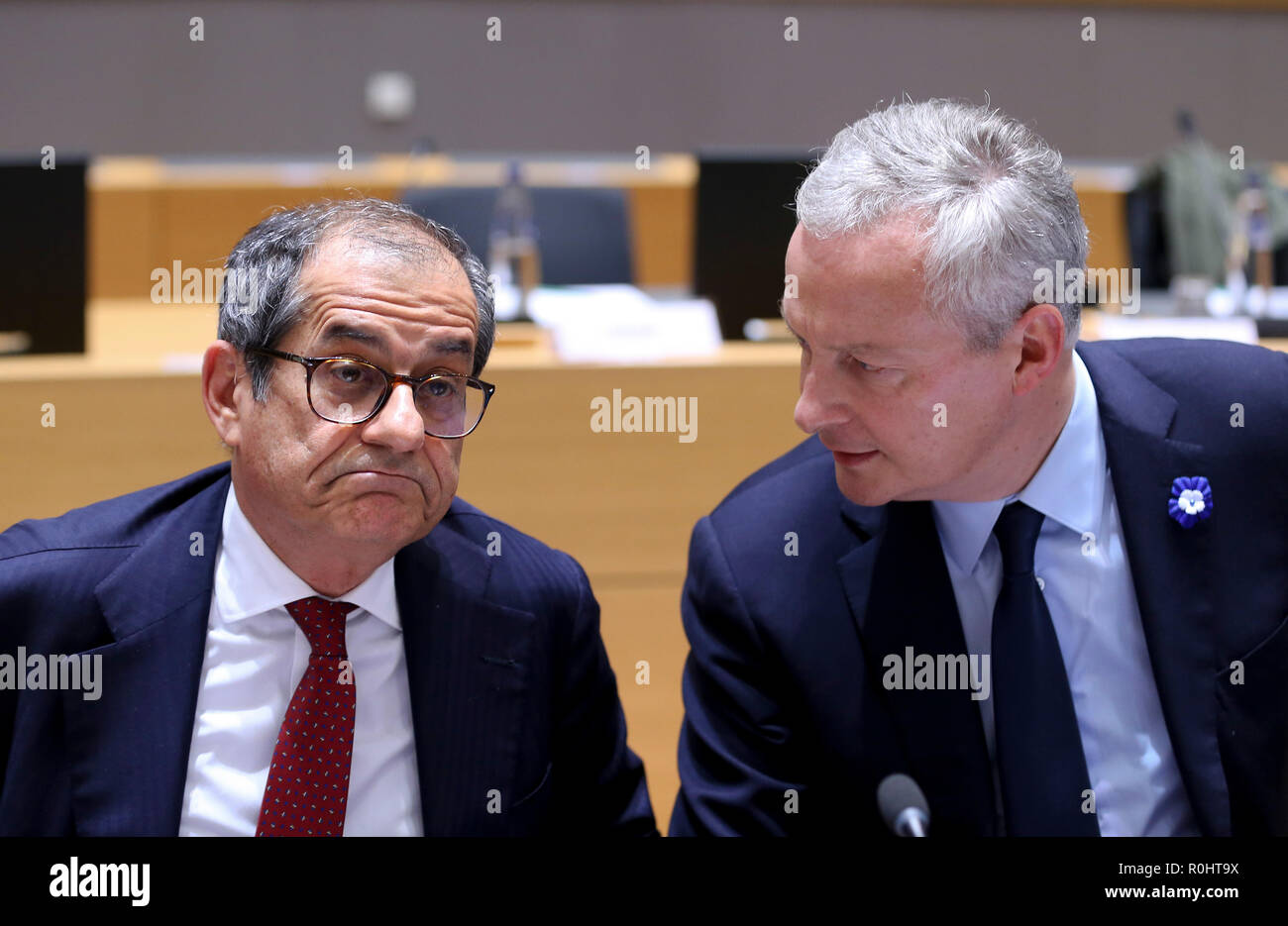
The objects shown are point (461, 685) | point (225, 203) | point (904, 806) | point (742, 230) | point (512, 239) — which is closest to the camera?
point (904, 806)

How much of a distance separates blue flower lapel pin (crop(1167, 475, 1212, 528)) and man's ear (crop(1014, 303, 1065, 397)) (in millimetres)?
173

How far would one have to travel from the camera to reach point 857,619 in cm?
126

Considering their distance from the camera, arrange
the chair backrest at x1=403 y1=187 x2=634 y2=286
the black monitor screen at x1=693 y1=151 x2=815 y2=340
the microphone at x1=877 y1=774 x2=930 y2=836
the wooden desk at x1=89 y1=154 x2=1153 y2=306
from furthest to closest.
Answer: the wooden desk at x1=89 y1=154 x2=1153 y2=306 < the chair backrest at x1=403 y1=187 x2=634 y2=286 < the black monitor screen at x1=693 y1=151 x2=815 y2=340 < the microphone at x1=877 y1=774 x2=930 y2=836

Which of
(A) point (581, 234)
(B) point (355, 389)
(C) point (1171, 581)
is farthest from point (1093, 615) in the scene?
(A) point (581, 234)

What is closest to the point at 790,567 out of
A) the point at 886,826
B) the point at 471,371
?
the point at 886,826

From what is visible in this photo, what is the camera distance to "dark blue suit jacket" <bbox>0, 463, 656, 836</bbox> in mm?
1149

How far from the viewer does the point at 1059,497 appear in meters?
1.26

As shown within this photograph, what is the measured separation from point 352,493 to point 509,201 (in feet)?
6.01

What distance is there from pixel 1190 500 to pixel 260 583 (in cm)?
87

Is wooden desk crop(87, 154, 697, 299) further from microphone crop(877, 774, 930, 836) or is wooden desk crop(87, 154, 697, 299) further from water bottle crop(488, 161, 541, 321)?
microphone crop(877, 774, 930, 836)

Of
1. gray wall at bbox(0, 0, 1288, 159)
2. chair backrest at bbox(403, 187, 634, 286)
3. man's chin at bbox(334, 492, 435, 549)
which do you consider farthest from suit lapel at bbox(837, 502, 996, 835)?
gray wall at bbox(0, 0, 1288, 159)

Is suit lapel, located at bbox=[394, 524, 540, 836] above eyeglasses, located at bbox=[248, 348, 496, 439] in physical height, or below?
below

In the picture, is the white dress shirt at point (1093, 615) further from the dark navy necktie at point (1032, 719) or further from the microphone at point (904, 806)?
the microphone at point (904, 806)

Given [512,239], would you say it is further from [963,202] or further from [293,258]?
[963,202]
